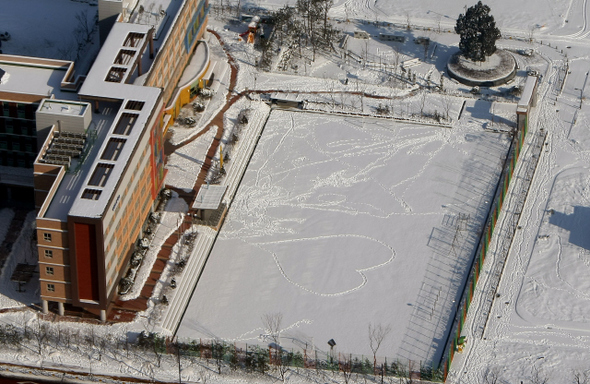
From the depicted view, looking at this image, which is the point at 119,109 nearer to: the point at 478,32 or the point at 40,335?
the point at 40,335

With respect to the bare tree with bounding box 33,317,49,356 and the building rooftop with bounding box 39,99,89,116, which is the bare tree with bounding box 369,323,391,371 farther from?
the building rooftop with bounding box 39,99,89,116

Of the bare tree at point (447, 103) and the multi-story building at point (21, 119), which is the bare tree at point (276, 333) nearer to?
the multi-story building at point (21, 119)

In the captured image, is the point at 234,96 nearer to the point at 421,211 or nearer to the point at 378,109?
the point at 378,109

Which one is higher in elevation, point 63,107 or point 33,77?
point 63,107

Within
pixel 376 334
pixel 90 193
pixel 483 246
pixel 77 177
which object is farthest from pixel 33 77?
A: pixel 483 246

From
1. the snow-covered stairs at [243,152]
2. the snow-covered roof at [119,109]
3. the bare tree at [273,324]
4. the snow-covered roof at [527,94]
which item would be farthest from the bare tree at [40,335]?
the snow-covered roof at [527,94]

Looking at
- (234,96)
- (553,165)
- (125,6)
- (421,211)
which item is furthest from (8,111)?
(553,165)
